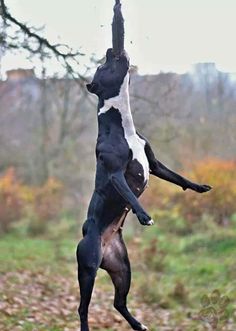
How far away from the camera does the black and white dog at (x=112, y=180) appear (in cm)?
268

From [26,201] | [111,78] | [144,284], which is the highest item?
[111,78]

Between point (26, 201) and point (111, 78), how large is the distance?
525 inches

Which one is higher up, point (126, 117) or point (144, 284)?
point (126, 117)

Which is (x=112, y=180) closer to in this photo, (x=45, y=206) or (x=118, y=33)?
(x=118, y=33)

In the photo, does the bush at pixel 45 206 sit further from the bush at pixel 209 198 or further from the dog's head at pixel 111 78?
the dog's head at pixel 111 78

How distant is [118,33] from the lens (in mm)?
2805

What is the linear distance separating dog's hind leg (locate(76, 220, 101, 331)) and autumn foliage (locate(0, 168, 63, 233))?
12.5 meters

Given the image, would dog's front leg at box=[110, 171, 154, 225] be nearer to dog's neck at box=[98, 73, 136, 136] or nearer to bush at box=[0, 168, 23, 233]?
dog's neck at box=[98, 73, 136, 136]

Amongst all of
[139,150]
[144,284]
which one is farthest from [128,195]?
[144,284]

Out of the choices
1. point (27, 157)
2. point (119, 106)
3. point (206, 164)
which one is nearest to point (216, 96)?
point (206, 164)

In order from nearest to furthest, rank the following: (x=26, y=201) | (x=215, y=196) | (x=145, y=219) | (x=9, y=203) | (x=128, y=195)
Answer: (x=145, y=219) → (x=128, y=195) → (x=215, y=196) → (x=9, y=203) → (x=26, y=201)

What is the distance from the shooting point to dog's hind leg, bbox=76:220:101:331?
267 centimetres

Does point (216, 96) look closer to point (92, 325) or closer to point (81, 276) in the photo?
point (92, 325)

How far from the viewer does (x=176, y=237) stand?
13.4m
